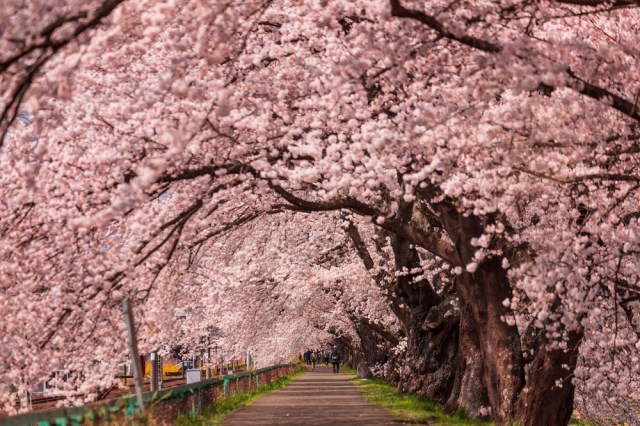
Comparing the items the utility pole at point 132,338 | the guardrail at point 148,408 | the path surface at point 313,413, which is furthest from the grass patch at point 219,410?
the utility pole at point 132,338

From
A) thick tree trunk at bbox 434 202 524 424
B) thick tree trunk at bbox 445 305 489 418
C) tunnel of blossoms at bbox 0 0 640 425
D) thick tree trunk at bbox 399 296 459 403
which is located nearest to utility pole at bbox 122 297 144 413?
tunnel of blossoms at bbox 0 0 640 425

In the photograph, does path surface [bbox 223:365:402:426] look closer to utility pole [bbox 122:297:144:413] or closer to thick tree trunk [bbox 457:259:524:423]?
thick tree trunk [bbox 457:259:524:423]

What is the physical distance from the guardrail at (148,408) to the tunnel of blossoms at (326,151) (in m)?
0.97

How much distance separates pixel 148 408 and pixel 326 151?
497 centimetres

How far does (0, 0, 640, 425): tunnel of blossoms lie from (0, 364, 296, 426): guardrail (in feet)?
3.17

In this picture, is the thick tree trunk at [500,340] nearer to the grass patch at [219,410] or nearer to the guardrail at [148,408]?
the guardrail at [148,408]

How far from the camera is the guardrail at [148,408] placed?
10352 mm

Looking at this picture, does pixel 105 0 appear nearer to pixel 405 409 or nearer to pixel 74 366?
pixel 74 366

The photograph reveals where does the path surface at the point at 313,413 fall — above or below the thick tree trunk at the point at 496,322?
below

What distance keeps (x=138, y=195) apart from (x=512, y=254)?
7643mm

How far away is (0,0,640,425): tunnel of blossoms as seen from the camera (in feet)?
31.4

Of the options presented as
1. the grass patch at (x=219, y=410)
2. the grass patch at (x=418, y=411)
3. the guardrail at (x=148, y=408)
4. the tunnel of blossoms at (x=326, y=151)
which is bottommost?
the grass patch at (x=418, y=411)

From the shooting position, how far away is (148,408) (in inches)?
601

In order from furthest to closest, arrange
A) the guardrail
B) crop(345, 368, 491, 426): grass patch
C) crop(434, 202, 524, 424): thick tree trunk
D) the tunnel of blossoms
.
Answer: crop(345, 368, 491, 426): grass patch < crop(434, 202, 524, 424): thick tree trunk < the guardrail < the tunnel of blossoms
